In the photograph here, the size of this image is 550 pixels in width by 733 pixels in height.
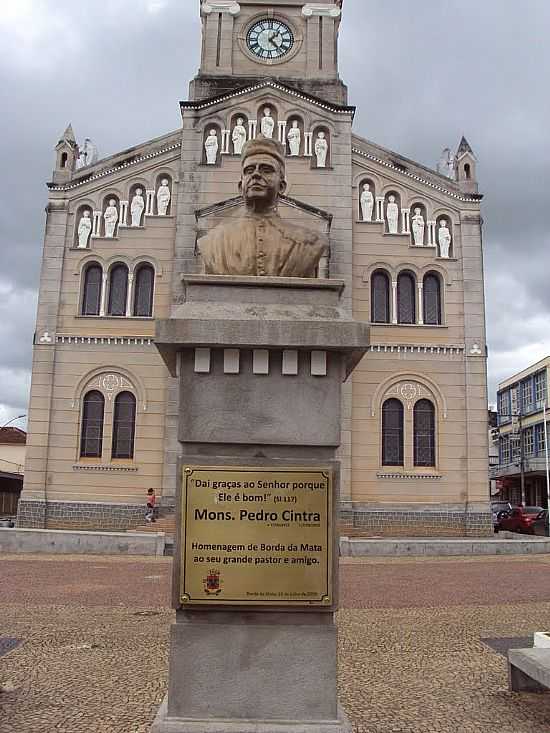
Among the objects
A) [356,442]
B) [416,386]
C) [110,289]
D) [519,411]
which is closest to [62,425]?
[110,289]

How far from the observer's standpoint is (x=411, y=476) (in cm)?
2861

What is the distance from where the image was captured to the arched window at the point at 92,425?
2864 centimetres

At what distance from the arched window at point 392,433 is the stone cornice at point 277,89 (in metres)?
12.8

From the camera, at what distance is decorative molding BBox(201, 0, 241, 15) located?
33.1m

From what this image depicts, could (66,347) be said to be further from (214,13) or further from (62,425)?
(214,13)

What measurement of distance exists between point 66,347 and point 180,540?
993 inches

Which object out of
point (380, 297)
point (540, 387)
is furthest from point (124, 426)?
point (540, 387)

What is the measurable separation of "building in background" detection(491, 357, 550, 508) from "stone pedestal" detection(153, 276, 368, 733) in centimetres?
5986

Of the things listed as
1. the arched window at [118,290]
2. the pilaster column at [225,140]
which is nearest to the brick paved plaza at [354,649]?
the arched window at [118,290]

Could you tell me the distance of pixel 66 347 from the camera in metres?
29.3

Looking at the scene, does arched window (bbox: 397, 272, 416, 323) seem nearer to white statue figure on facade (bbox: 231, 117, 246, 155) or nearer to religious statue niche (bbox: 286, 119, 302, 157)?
religious statue niche (bbox: 286, 119, 302, 157)

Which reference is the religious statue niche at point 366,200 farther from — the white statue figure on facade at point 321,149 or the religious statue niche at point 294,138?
the religious statue niche at point 294,138

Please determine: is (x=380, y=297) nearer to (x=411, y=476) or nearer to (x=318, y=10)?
(x=411, y=476)

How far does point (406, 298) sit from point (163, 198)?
11122mm
